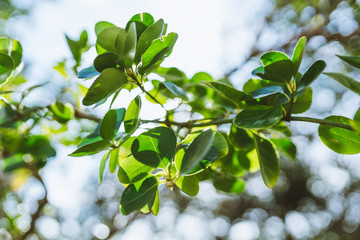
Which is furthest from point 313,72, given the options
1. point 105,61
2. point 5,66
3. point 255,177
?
point 255,177

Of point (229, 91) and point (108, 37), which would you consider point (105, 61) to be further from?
point (229, 91)

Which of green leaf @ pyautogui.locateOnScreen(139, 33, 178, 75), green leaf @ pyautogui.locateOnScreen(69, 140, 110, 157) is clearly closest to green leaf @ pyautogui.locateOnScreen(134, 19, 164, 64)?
green leaf @ pyautogui.locateOnScreen(139, 33, 178, 75)

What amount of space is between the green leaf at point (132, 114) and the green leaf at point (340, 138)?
0.24 m

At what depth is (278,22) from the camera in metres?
1.96

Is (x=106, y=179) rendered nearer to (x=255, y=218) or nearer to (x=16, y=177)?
(x=16, y=177)

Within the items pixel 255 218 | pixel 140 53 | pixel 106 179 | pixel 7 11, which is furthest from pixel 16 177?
pixel 255 218

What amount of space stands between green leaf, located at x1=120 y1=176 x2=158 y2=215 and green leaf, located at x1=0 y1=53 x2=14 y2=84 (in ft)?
0.74

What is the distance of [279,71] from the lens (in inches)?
13.9

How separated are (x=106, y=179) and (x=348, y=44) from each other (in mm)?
1927

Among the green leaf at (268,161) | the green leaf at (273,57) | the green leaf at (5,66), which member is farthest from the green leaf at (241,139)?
the green leaf at (5,66)

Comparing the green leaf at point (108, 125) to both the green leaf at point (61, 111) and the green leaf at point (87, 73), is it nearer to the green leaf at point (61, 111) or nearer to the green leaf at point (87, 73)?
the green leaf at point (87, 73)

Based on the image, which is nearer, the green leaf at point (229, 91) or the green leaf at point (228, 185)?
the green leaf at point (229, 91)

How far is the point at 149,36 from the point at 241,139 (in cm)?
22

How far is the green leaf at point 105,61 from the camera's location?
0.34 m
